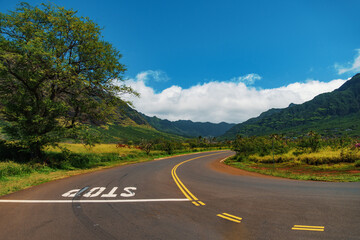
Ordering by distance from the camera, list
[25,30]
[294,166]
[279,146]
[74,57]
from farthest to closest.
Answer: [279,146] → [294,166] → [74,57] → [25,30]

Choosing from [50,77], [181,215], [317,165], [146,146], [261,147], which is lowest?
[317,165]

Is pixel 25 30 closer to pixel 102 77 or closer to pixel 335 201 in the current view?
pixel 102 77

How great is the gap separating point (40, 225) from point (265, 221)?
242 inches

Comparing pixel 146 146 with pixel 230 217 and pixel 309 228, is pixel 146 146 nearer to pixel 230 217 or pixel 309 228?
pixel 230 217

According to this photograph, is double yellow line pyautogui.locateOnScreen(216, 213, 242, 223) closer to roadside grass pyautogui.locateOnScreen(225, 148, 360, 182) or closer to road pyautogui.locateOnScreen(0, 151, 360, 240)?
road pyautogui.locateOnScreen(0, 151, 360, 240)

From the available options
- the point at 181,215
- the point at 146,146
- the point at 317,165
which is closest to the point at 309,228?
the point at 181,215

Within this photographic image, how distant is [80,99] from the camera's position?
1856cm

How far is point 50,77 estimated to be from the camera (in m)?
16.5

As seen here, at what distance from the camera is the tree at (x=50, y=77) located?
14.8 metres

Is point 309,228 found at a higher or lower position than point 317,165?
higher

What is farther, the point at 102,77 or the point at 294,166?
the point at 294,166

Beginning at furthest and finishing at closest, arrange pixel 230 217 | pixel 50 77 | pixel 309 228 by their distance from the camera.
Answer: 1. pixel 50 77
2. pixel 230 217
3. pixel 309 228

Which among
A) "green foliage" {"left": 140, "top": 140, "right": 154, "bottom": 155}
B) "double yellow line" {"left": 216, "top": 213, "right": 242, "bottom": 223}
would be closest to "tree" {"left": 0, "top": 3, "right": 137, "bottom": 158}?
"double yellow line" {"left": 216, "top": 213, "right": 242, "bottom": 223}

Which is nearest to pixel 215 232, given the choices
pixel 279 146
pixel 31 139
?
pixel 31 139
